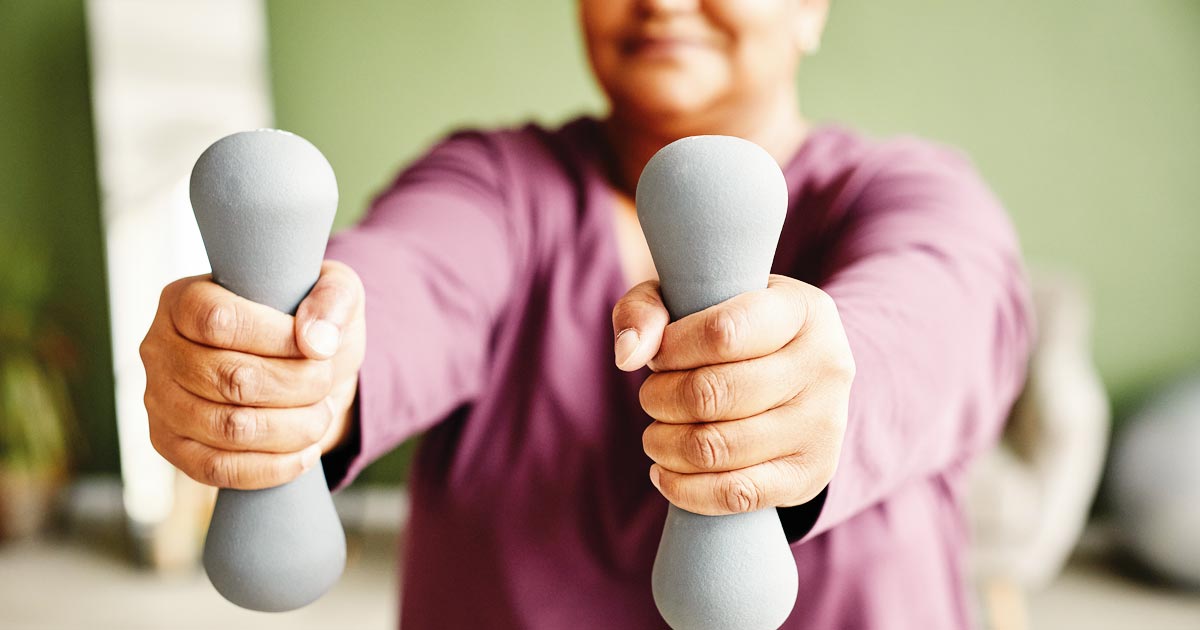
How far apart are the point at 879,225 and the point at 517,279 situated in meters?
0.25

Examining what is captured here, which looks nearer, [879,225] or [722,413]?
[722,413]

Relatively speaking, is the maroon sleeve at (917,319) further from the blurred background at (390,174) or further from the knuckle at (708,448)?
the blurred background at (390,174)

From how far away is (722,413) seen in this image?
359 millimetres

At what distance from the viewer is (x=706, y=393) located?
1.17 feet

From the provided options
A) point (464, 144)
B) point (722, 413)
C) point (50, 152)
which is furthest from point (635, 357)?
point (50, 152)

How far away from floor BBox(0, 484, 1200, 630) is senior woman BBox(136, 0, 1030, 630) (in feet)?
5.13

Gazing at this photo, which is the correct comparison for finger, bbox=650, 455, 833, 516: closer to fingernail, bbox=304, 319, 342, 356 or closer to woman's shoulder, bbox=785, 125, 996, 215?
fingernail, bbox=304, 319, 342, 356

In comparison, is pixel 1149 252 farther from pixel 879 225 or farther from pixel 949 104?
pixel 879 225

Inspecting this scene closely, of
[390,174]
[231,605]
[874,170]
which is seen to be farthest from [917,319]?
[390,174]

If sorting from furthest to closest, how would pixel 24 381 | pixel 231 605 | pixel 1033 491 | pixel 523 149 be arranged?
pixel 24 381
pixel 231 605
pixel 1033 491
pixel 523 149

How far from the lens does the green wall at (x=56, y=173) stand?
114 inches

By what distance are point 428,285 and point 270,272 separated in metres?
0.18

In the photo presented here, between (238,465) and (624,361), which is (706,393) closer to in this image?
(624,361)

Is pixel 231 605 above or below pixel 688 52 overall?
below
